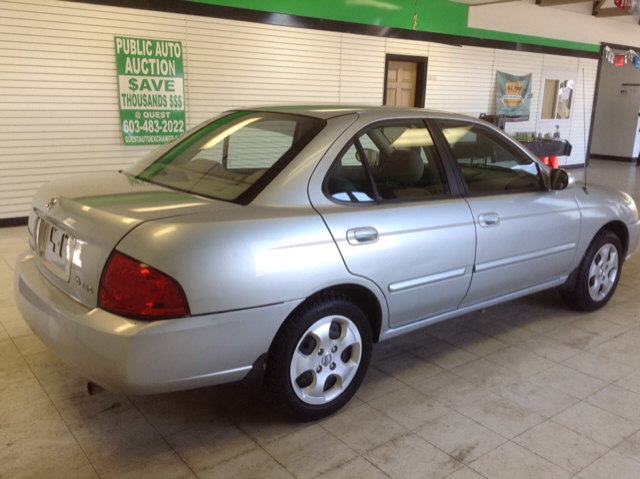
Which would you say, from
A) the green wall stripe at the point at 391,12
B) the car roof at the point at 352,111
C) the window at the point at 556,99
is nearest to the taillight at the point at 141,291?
the car roof at the point at 352,111

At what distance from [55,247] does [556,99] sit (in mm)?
13207

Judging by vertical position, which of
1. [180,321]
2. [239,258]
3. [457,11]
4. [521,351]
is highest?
[457,11]

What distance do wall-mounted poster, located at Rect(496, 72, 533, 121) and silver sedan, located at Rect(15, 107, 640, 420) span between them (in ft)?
29.2

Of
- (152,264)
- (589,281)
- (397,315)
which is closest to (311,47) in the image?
(589,281)

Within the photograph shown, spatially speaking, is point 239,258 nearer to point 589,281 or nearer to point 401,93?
point 589,281

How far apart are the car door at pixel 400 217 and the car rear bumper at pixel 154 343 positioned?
1.65 feet

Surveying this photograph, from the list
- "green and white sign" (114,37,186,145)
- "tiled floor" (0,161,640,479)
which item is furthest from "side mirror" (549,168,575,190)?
"green and white sign" (114,37,186,145)

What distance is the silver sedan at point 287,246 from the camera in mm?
1999

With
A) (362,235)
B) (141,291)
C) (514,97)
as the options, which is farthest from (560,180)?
(514,97)

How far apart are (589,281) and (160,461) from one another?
3.21 meters

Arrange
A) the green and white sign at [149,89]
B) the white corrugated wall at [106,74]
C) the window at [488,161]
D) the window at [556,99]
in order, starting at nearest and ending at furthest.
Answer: the window at [488,161], the white corrugated wall at [106,74], the green and white sign at [149,89], the window at [556,99]

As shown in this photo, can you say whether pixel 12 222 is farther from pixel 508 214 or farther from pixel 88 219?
pixel 508 214

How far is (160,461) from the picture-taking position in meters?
2.24

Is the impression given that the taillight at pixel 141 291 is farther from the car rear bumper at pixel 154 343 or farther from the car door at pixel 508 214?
the car door at pixel 508 214
